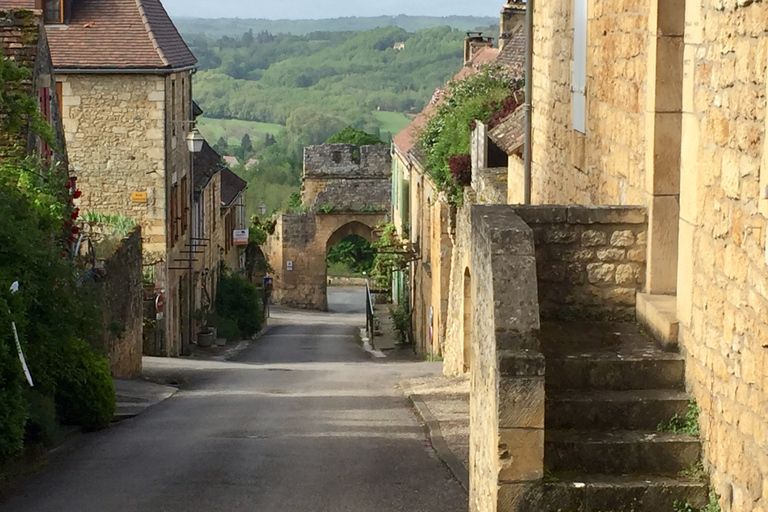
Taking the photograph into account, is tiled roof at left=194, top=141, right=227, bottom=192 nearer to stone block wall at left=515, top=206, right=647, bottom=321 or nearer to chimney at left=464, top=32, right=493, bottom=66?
chimney at left=464, top=32, right=493, bottom=66

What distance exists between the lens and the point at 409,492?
880 cm

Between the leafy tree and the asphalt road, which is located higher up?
the leafy tree

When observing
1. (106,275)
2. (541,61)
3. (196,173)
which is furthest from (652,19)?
(196,173)

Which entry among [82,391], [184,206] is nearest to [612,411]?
[82,391]

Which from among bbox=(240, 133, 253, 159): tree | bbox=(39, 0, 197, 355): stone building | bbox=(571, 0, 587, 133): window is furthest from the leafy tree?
bbox=(240, 133, 253, 159): tree

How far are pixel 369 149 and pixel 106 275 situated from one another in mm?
32856

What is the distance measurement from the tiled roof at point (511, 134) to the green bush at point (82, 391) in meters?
5.97

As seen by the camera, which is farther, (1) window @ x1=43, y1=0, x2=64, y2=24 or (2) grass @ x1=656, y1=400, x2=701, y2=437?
(1) window @ x1=43, y1=0, x2=64, y2=24

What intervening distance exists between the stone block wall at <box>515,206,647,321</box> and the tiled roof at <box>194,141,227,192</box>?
23.5 meters

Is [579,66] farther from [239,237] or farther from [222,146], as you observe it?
[222,146]

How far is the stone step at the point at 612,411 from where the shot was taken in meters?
6.29

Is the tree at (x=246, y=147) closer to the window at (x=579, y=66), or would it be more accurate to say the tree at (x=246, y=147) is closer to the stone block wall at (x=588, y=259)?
the window at (x=579, y=66)

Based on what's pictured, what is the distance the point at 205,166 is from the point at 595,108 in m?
24.5

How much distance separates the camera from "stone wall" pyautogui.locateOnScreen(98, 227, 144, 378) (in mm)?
16312
